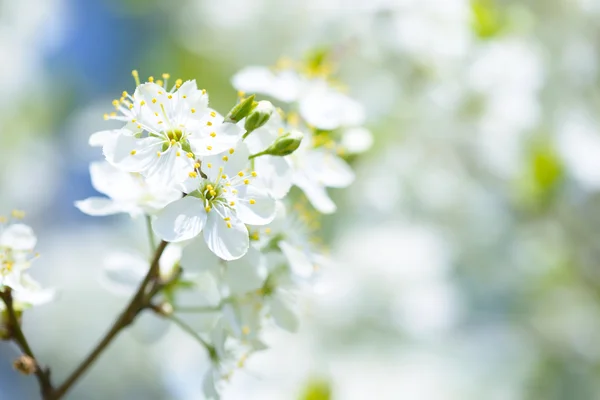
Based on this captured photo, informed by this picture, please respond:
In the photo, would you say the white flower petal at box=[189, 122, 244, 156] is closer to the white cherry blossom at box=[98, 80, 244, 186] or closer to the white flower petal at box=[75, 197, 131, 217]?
the white cherry blossom at box=[98, 80, 244, 186]

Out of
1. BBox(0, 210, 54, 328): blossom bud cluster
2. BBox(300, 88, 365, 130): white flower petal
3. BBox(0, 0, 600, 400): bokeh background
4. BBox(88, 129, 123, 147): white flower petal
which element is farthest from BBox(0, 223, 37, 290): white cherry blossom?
BBox(0, 0, 600, 400): bokeh background

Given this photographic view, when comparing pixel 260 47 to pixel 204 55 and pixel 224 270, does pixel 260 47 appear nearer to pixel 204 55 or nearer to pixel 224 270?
pixel 204 55

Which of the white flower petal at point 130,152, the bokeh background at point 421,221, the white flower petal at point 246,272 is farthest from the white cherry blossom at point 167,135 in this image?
the bokeh background at point 421,221

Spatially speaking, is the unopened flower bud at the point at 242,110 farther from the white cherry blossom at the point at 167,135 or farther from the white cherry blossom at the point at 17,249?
the white cherry blossom at the point at 17,249

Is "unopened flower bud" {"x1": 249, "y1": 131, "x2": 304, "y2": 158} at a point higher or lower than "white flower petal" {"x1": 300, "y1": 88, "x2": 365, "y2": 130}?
lower

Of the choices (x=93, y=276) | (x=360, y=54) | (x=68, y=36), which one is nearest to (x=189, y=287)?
(x=360, y=54)

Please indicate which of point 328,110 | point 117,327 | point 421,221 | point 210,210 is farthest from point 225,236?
point 421,221
